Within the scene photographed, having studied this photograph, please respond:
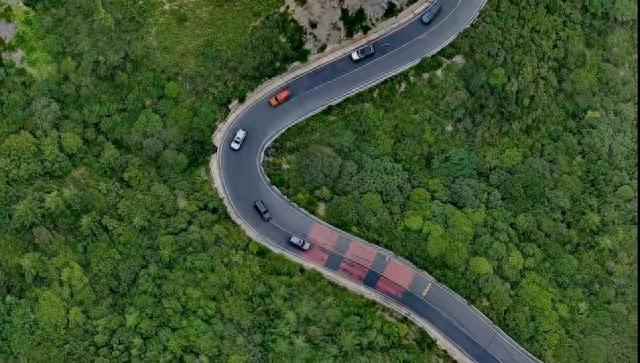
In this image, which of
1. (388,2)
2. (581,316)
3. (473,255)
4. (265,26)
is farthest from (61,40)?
(581,316)

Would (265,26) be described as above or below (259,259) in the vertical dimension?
above

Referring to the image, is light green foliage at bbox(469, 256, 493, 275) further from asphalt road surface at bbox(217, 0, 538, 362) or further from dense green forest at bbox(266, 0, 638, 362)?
asphalt road surface at bbox(217, 0, 538, 362)

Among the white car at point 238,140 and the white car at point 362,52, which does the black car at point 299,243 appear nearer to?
the white car at point 238,140

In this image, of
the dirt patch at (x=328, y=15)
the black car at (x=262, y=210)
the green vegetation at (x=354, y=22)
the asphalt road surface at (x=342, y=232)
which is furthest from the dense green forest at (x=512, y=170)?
the dirt patch at (x=328, y=15)

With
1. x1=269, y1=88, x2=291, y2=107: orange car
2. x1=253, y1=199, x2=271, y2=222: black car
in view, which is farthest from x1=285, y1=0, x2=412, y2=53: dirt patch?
x1=253, y1=199, x2=271, y2=222: black car

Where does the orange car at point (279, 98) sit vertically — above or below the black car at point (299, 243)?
above

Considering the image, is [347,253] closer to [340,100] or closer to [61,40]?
[340,100]
